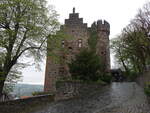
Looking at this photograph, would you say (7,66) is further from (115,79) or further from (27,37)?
(115,79)

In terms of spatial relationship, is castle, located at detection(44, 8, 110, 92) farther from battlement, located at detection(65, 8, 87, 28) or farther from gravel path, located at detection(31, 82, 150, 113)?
gravel path, located at detection(31, 82, 150, 113)

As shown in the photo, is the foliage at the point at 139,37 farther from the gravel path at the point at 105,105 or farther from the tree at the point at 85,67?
the gravel path at the point at 105,105

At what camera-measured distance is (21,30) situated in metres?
13.8

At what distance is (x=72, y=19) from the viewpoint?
30.9m

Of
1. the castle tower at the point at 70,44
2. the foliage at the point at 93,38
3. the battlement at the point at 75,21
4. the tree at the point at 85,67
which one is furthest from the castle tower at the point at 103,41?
the tree at the point at 85,67

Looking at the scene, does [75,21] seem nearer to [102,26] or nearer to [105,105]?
[102,26]

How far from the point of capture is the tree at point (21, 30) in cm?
1288

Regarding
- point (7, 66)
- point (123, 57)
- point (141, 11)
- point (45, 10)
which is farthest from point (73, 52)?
point (7, 66)

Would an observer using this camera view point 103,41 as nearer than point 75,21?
No

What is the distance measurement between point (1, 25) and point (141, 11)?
58.2ft

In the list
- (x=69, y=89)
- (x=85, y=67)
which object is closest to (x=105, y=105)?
(x=69, y=89)

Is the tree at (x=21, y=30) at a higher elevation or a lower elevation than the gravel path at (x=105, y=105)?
higher

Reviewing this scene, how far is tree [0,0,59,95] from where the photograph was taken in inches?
507

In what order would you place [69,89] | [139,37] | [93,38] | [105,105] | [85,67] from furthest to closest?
1. [93,38]
2. [139,37]
3. [85,67]
4. [69,89]
5. [105,105]
